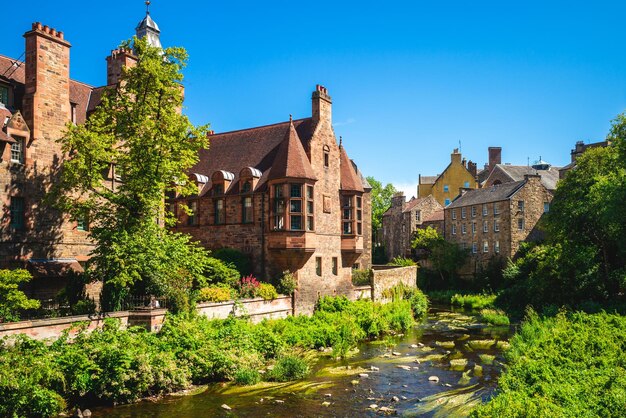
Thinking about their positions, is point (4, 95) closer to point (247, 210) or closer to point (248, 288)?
point (247, 210)

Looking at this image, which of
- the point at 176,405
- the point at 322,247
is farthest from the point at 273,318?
the point at 176,405

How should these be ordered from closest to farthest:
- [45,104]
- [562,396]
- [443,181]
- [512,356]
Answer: [562,396]
[512,356]
[45,104]
[443,181]

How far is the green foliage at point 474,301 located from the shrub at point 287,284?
21583 millimetres

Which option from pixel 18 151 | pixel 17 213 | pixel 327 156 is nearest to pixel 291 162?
pixel 327 156

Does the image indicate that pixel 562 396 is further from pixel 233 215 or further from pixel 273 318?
pixel 233 215

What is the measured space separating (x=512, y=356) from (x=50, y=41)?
2512cm

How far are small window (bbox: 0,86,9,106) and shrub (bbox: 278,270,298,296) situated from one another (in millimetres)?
16518

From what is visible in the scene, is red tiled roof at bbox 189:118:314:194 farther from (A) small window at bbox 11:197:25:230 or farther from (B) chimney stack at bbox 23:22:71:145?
(A) small window at bbox 11:197:25:230

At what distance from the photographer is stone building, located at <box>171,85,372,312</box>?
98.1 feet

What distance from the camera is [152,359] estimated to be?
17875mm

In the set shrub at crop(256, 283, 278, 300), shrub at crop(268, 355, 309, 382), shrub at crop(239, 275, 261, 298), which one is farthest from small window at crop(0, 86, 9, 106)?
shrub at crop(268, 355, 309, 382)

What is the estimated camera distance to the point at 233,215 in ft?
107

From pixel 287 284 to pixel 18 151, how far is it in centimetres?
1507

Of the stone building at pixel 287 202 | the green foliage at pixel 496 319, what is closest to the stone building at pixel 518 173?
the green foliage at pixel 496 319
